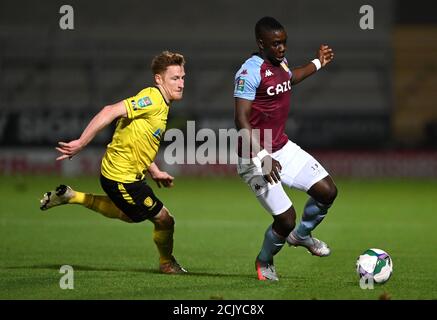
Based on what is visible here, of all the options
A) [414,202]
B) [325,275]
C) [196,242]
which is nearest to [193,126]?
[414,202]

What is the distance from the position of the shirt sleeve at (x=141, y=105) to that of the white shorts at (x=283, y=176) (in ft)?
3.19

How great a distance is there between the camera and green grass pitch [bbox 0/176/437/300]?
7820mm

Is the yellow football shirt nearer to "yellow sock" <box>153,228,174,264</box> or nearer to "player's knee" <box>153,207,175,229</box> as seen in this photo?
"player's knee" <box>153,207,175,229</box>

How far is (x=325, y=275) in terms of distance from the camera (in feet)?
29.1

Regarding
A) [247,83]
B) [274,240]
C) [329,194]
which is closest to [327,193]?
[329,194]

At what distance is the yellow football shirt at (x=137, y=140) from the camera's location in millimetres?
8656

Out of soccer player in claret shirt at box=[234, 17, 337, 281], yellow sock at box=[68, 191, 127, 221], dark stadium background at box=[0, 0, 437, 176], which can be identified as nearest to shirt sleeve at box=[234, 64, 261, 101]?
soccer player in claret shirt at box=[234, 17, 337, 281]

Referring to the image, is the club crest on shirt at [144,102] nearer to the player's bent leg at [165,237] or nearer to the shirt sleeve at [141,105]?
the shirt sleeve at [141,105]

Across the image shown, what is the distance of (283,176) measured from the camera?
866 cm

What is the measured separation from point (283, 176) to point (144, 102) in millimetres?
1490

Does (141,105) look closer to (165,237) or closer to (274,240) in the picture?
(165,237)

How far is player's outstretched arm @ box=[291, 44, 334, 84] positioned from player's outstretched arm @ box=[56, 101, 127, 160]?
1.80 metres

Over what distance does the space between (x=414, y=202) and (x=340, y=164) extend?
6534mm
